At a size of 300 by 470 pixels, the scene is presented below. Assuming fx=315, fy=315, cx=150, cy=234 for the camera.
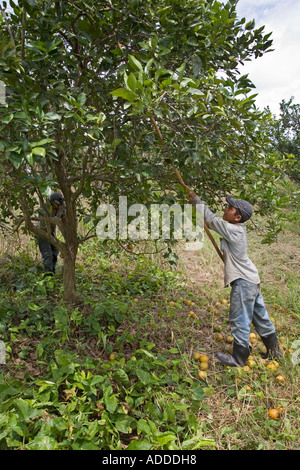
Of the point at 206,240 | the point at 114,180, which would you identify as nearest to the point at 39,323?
the point at 114,180

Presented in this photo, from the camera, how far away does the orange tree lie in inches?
59.4

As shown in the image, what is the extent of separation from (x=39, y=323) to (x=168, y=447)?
145cm

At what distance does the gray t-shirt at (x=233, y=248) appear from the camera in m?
2.45

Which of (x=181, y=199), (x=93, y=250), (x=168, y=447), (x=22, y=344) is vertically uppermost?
(x=181, y=199)

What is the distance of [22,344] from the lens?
257 cm

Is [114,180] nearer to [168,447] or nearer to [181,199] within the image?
[181,199]

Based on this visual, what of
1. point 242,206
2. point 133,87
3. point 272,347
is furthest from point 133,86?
point 272,347

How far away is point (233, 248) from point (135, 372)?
120 centimetres

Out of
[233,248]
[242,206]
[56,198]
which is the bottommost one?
[233,248]

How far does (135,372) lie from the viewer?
2230 millimetres

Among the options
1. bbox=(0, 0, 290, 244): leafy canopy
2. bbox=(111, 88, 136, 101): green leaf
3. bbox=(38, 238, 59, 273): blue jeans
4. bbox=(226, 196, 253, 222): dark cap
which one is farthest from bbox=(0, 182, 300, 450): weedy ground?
bbox=(111, 88, 136, 101): green leaf

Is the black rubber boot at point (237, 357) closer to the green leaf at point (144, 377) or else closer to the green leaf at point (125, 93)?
the green leaf at point (144, 377)

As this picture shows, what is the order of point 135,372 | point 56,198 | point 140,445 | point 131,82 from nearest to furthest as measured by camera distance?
point 131,82, point 140,445, point 135,372, point 56,198

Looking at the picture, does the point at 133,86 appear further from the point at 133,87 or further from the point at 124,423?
the point at 124,423
